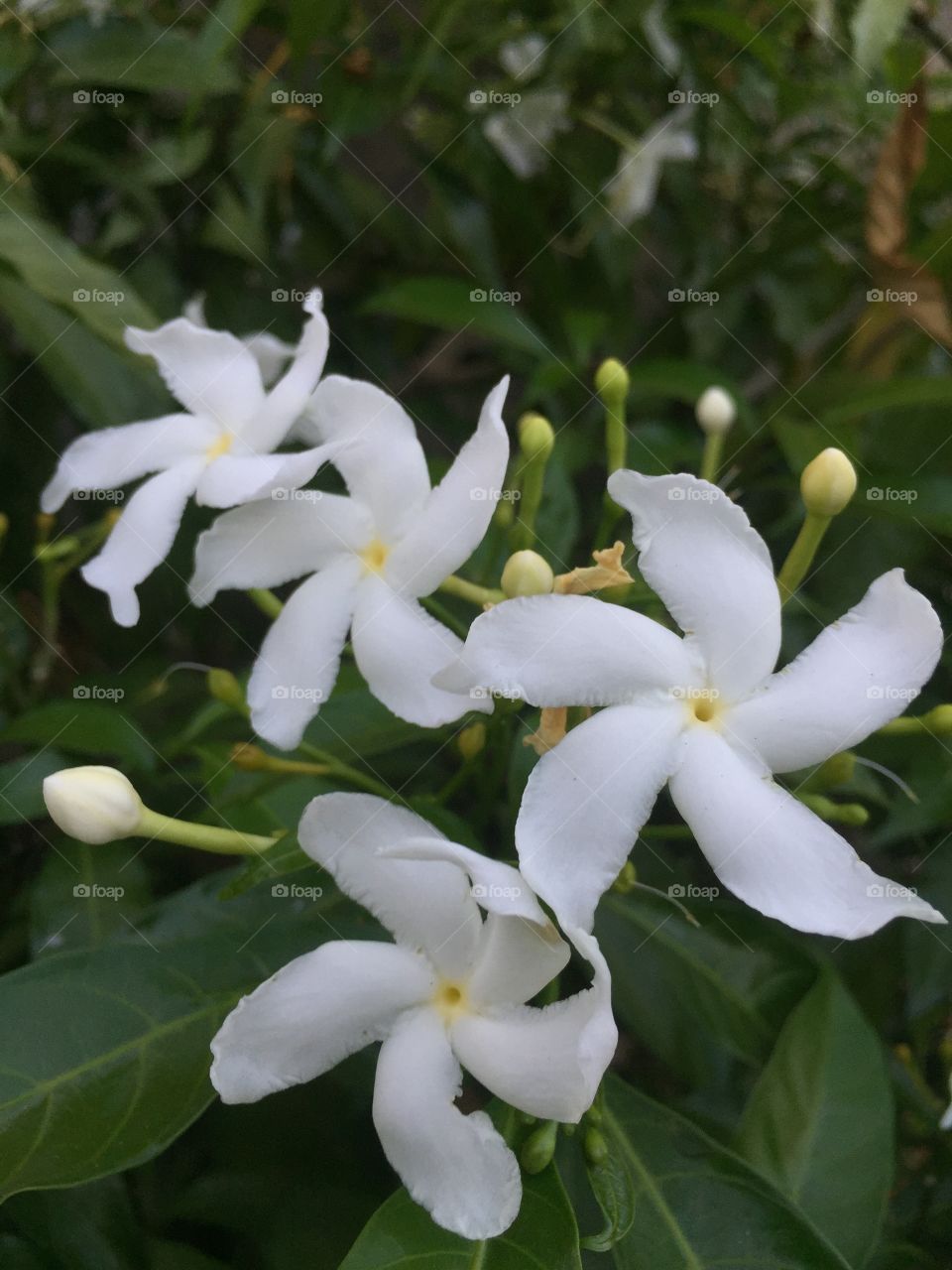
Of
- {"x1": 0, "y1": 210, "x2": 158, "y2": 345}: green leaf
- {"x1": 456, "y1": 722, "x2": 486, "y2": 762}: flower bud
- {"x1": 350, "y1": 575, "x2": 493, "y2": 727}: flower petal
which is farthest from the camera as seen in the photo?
{"x1": 0, "y1": 210, "x2": 158, "y2": 345}: green leaf

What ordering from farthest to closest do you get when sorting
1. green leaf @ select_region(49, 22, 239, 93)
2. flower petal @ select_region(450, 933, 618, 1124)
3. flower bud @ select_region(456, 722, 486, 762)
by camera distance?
green leaf @ select_region(49, 22, 239, 93)
flower bud @ select_region(456, 722, 486, 762)
flower petal @ select_region(450, 933, 618, 1124)

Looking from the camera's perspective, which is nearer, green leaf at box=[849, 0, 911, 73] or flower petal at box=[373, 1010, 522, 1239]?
flower petal at box=[373, 1010, 522, 1239]

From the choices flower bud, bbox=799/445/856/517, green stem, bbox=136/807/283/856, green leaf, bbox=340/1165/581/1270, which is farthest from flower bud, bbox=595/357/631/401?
green leaf, bbox=340/1165/581/1270

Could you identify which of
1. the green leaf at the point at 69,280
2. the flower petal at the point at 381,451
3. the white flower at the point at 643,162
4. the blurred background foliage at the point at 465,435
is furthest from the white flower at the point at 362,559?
the white flower at the point at 643,162

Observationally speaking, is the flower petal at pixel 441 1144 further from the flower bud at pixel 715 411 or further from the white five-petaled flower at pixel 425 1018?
the flower bud at pixel 715 411

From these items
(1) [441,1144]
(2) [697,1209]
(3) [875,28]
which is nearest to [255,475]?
(1) [441,1144]

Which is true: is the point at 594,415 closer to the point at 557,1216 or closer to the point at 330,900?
the point at 330,900

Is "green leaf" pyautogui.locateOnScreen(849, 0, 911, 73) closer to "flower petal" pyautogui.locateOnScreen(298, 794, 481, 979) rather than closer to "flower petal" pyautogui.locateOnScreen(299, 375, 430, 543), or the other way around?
"flower petal" pyautogui.locateOnScreen(299, 375, 430, 543)
